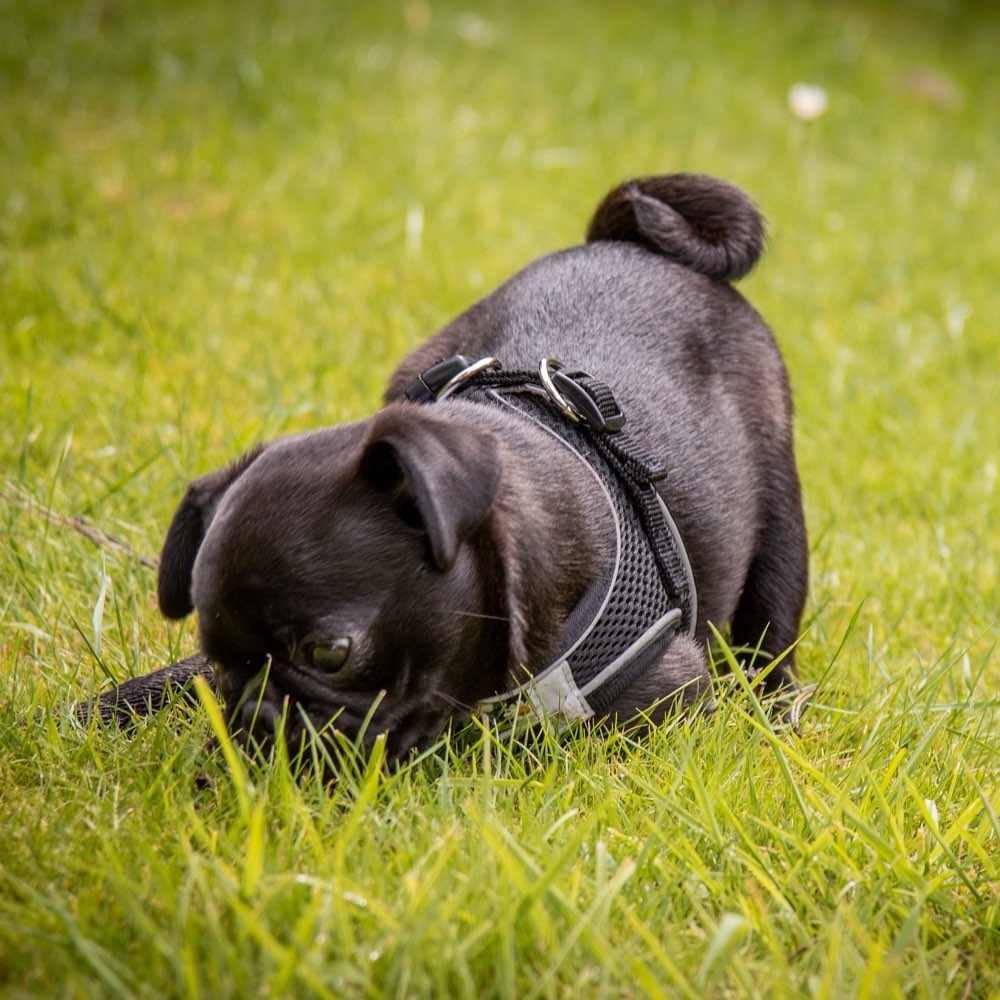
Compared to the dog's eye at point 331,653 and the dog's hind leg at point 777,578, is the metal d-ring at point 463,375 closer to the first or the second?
the dog's eye at point 331,653

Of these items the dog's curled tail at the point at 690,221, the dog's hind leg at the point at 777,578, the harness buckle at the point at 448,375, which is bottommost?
the dog's hind leg at the point at 777,578

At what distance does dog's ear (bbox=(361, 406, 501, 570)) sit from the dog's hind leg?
3.95 feet

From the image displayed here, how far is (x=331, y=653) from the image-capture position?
2.13 meters

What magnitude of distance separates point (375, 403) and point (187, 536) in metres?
1.86

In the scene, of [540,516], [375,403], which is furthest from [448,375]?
[375,403]

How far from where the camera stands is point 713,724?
257 cm

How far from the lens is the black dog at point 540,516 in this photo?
214 cm

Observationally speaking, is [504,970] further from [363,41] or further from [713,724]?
[363,41]

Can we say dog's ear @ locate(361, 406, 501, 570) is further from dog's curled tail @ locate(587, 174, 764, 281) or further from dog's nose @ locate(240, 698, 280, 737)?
dog's curled tail @ locate(587, 174, 764, 281)

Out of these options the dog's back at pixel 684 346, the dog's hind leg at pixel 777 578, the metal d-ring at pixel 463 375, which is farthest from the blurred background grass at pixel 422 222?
the metal d-ring at pixel 463 375

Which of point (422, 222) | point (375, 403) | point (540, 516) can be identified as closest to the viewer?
point (540, 516)

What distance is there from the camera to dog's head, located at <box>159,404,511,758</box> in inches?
83.0

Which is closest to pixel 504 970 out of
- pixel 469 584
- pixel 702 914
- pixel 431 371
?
pixel 702 914

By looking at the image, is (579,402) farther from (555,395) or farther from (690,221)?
(690,221)
